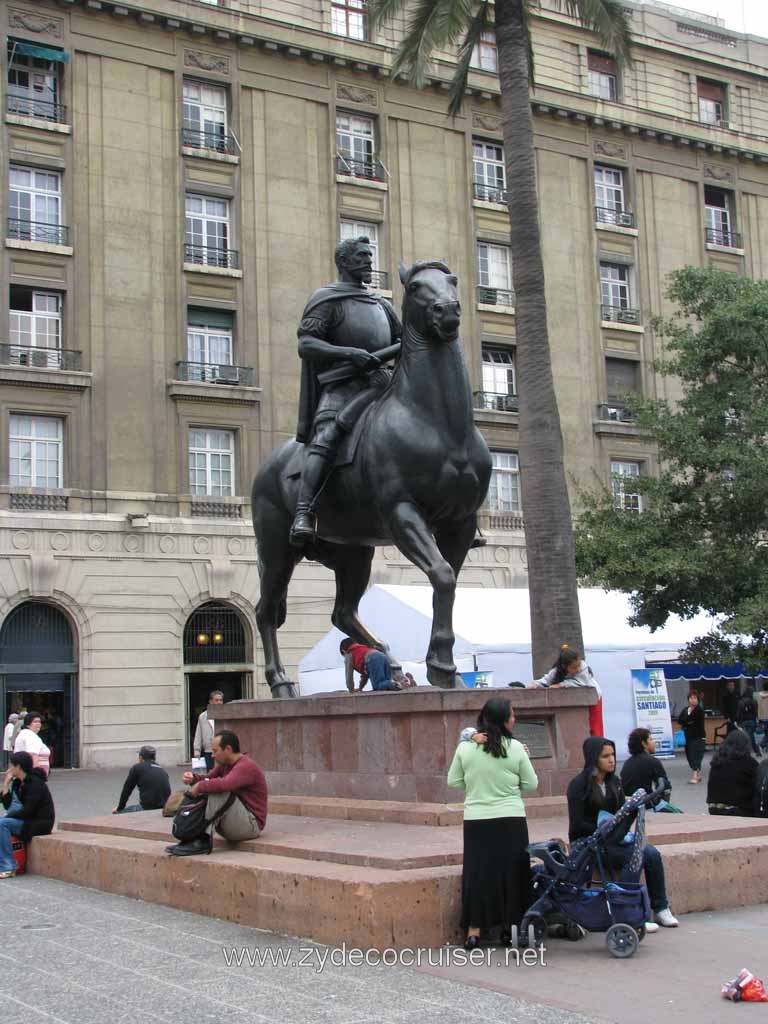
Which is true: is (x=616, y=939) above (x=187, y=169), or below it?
below

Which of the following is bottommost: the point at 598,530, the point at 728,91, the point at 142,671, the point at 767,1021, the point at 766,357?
the point at 767,1021

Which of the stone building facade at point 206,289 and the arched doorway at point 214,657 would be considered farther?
the arched doorway at point 214,657

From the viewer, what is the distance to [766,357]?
28.7 metres

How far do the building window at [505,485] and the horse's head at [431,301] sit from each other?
29.7 m

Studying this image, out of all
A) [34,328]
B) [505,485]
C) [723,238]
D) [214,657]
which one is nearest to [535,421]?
[214,657]

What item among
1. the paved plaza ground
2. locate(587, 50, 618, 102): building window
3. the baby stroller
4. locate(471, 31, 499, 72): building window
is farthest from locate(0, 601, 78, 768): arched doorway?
the baby stroller

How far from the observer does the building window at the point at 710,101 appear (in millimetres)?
46469

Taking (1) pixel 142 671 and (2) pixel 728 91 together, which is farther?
(2) pixel 728 91

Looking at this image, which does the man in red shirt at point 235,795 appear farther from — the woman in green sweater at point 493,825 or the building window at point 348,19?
the building window at point 348,19

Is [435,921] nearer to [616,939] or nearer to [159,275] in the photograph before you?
[616,939]

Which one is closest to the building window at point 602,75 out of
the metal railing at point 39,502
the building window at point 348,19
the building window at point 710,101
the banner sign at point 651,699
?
the building window at point 710,101

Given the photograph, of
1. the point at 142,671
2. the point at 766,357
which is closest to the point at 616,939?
the point at 766,357

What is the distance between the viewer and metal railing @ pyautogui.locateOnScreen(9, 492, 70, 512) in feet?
108

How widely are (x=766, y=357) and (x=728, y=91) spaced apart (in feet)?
71.7
